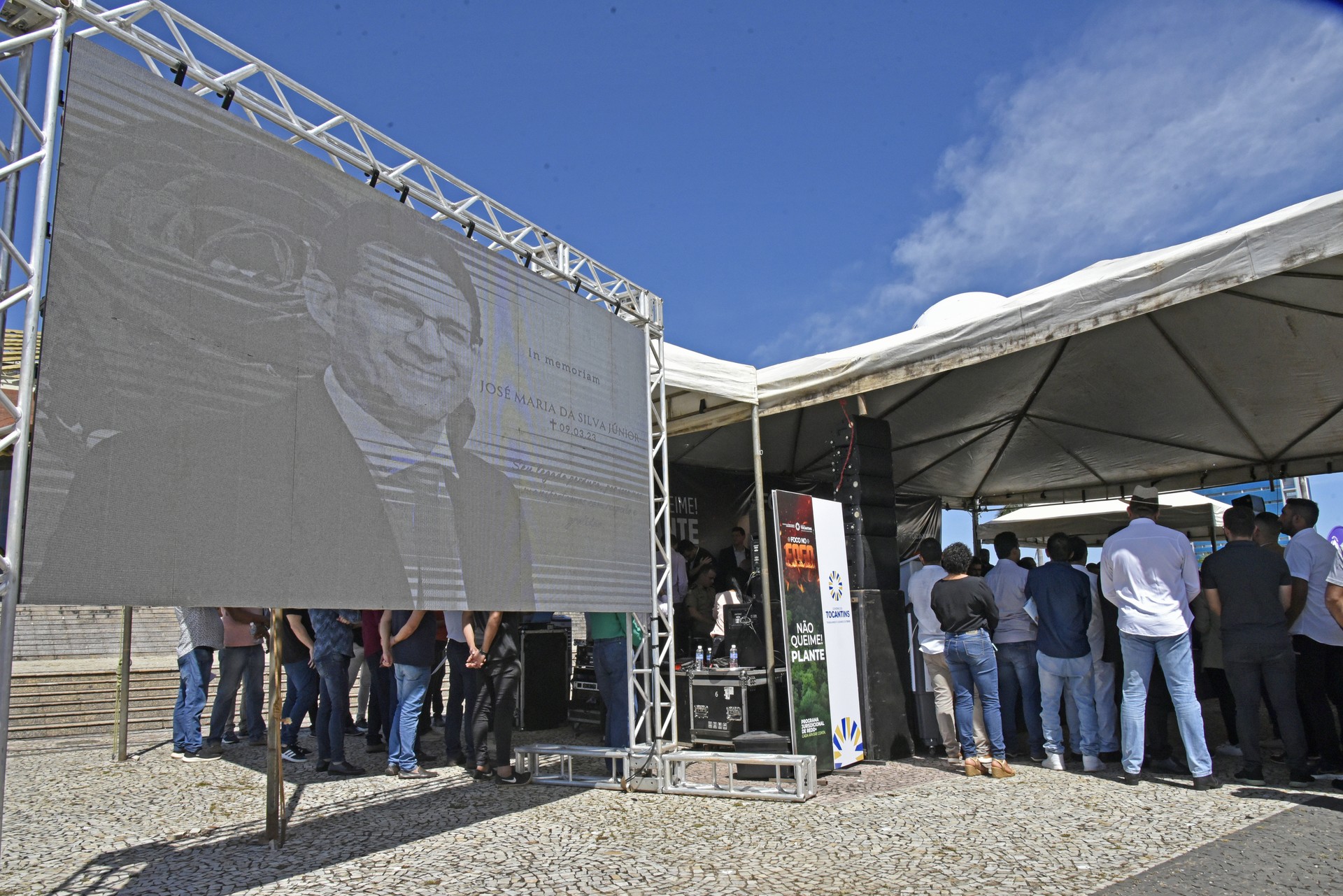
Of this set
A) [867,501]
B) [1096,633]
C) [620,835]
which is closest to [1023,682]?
[1096,633]

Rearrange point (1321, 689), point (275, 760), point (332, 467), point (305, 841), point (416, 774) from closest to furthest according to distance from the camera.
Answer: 1. point (332, 467)
2. point (275, 760)
3. point (305, 841)
4. point (1321, 689)
5. point (416, 774)

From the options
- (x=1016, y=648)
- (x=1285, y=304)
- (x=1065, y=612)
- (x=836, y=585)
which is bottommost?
(x=1016, y=648)

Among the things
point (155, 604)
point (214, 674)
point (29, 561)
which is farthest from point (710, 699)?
point (214, 674)

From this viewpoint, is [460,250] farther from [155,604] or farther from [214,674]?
[214,674]

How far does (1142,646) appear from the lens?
518cm

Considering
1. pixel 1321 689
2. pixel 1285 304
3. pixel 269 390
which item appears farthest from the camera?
pixel 1285 304

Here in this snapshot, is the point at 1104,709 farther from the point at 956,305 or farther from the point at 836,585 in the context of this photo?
the point at 956,305

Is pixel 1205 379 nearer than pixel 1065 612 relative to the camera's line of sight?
No

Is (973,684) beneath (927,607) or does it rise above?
beneath

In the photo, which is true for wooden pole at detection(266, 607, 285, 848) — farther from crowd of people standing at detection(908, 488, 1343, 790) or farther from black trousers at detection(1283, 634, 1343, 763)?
black trousers at detection(1283, 634, 1343, 763)

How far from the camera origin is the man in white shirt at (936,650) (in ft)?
19.3

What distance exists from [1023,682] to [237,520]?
5210 mm

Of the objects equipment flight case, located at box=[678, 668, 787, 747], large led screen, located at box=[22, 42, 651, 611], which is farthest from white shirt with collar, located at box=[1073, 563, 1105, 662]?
large led screen, located at box=[22, 42, 651, 611]

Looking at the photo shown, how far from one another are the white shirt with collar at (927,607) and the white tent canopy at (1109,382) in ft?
5.23
